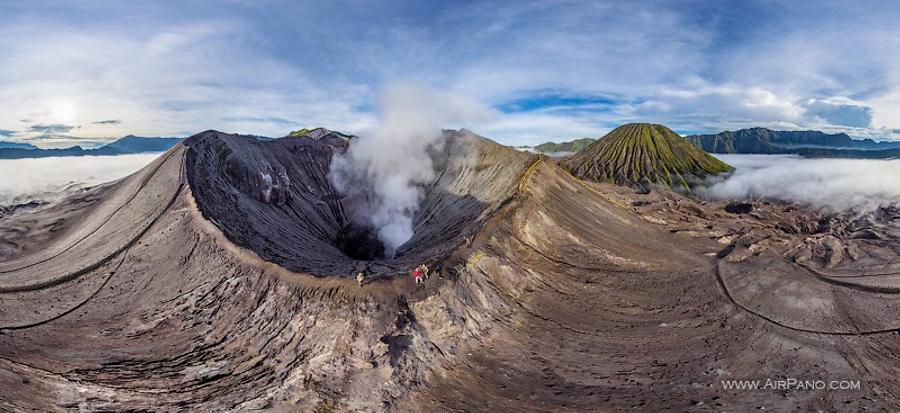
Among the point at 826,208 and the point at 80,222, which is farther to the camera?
the point at 826,208

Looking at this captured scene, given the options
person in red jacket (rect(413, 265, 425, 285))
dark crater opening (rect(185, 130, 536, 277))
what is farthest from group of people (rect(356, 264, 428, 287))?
dark crater opening (rect(185, 130, 536, 277))

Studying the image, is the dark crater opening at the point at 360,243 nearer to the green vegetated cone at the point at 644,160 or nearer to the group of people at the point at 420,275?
the group of people at the point at 420,275

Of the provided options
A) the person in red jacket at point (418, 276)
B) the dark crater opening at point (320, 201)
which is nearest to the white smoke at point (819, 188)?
the dark crater opening at point (320, 201)

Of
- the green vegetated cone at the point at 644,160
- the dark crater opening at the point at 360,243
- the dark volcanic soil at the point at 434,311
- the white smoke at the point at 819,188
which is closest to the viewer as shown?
the dark volcanic soil at the point at 434,311

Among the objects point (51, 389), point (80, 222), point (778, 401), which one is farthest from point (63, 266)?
point (778, 401)

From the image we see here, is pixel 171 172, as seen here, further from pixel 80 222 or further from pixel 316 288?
pixel 316 288

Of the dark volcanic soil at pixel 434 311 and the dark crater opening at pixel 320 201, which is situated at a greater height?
the dark crater opening at pixel 320 201
